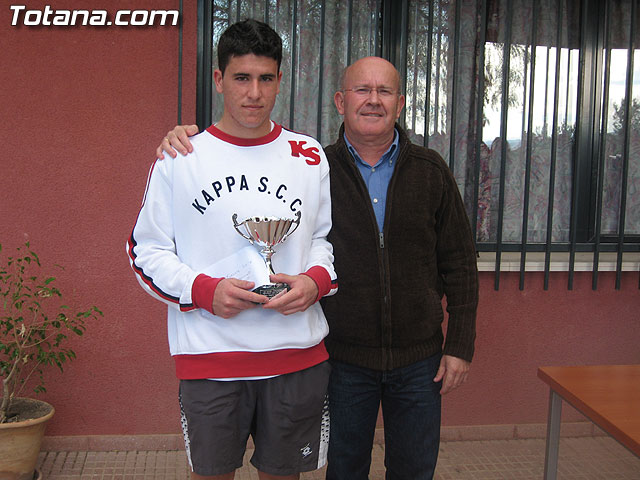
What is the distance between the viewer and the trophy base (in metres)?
1.64

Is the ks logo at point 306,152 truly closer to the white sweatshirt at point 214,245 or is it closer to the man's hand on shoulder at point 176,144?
the white sweatshirt at point 214,245

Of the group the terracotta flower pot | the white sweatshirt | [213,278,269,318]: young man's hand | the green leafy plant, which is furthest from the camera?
the green leafy plant

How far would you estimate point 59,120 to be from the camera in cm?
310

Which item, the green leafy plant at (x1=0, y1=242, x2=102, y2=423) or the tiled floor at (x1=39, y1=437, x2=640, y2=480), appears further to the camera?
the tiled floor at (x1=39, y1=437, x2=640, y2=480)

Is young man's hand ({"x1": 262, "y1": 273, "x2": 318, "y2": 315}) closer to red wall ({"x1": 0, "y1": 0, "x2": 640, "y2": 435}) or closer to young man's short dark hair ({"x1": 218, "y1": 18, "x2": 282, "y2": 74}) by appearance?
young man's short dark hair ({"x1": 218, "y1": 18, "x2": 282, "y2": 74})

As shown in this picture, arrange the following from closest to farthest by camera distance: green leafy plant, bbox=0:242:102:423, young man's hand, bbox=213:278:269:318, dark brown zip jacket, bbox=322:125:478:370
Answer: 1. young man's hand, bbox=213:278:269:318
2. dark brown zip jacket, bbox=322:125:478:370
3. green leafy plant, bbox=0:242:102:423

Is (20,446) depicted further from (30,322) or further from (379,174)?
(379,174)

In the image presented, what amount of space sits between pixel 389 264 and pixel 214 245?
24.5 inches

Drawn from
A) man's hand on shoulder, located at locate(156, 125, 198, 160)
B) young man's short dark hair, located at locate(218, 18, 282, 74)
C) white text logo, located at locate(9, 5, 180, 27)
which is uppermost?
white text logo, located at locate(9, 5, 180, 27)

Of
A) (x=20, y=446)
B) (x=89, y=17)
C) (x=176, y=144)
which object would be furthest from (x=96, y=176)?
(x=176, y=144)

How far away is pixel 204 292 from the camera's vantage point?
1665mm

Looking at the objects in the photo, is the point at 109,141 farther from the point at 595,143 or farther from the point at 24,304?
the point at 595,143

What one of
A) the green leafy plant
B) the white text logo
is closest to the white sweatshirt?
the green leafy plant

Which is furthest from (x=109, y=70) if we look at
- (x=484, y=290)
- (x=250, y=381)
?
(x=484, y=290)
